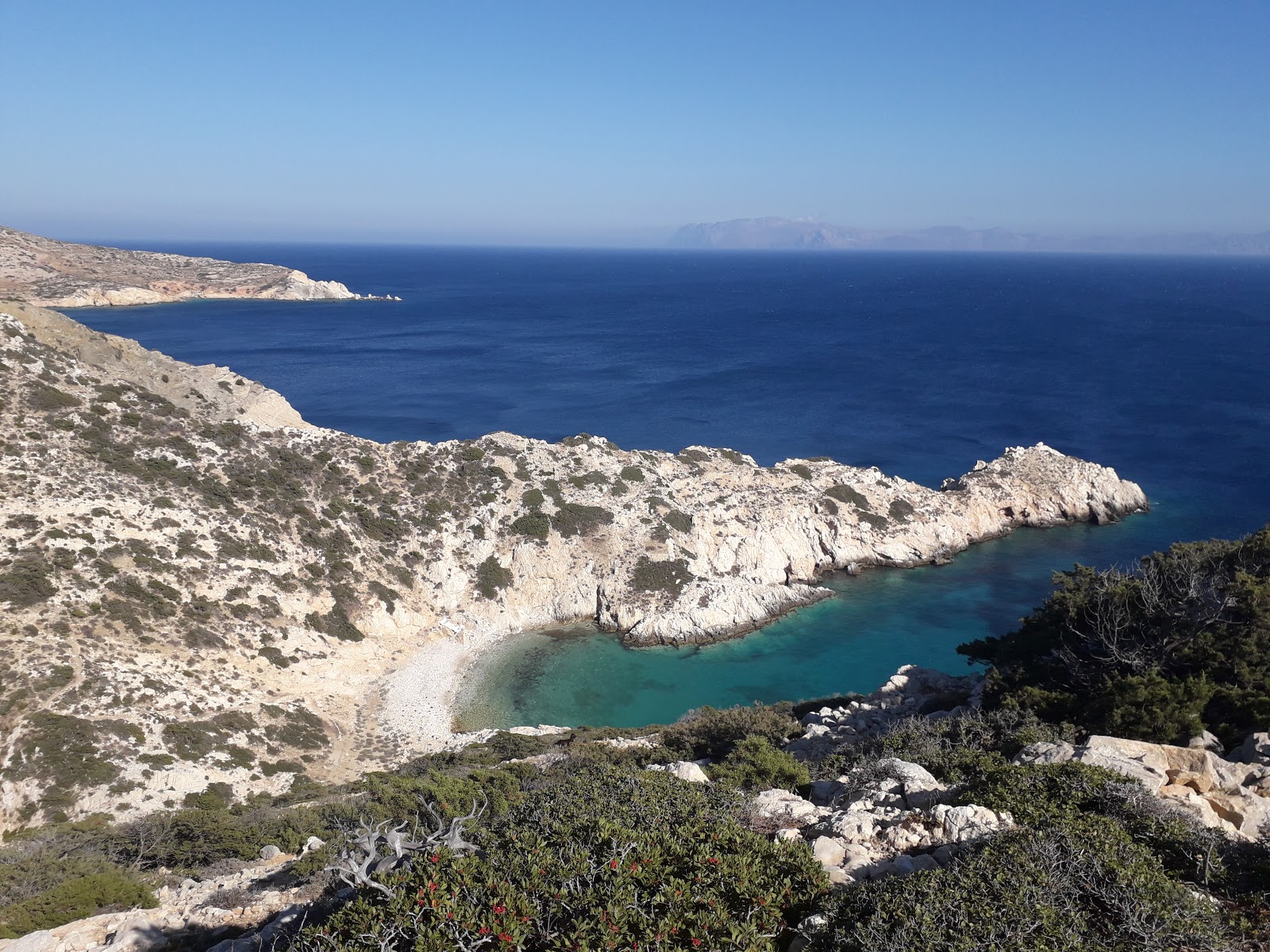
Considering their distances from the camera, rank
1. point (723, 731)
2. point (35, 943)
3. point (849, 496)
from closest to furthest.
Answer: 1. point (35, 943)
2. point (723, 731)
3. point (849, 496)

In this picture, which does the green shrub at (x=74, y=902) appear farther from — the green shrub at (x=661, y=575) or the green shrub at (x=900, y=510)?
the green shrub at (x=900, y=510)

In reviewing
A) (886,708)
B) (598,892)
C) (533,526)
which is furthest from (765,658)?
(598,892)

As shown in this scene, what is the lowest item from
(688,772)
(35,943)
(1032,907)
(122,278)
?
(688,772)

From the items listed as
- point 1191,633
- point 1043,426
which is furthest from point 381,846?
point 1043,426

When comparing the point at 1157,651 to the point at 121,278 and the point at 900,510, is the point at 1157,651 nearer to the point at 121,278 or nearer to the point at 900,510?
the point at 900,510

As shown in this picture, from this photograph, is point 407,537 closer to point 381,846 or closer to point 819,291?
point 381,846

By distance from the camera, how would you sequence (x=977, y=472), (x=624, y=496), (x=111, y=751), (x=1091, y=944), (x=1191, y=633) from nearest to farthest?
(x=1091, y=944)
(x=1191, y=633)
(x=111, y=751)
(x=624, y=496)
(x=977, y=472)

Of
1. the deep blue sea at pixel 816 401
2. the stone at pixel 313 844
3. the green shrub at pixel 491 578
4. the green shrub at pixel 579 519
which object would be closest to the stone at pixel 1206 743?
the deep blue sea at pixel 816 401
